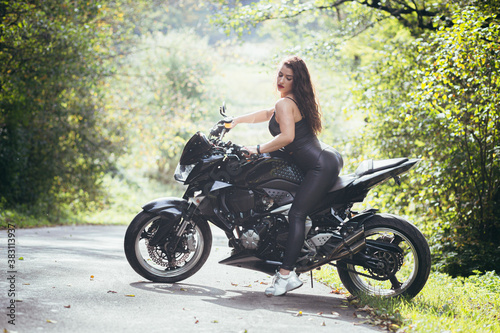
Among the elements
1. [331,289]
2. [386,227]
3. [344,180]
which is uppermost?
[344,180]

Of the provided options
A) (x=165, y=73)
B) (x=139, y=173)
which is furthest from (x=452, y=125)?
(x=139, y=173)

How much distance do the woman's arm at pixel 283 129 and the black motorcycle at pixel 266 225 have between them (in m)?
0.16

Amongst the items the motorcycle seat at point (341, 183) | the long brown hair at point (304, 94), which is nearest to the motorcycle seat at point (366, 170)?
the motorcycle seat at point (341, 183)

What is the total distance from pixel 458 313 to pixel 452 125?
4.03 metres

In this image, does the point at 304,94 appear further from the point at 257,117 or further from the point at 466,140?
the point at 466,140

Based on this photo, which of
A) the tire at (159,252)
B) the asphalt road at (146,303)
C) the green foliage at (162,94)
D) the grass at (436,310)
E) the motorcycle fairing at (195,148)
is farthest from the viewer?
the green foliage at (162,94)

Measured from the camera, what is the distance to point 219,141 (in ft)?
19.7

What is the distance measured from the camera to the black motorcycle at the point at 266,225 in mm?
5719

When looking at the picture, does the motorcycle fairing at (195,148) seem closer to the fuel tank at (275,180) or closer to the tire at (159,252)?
the fuel tank at (275,180)

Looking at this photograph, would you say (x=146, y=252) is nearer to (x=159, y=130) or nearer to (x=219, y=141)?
(x=219, y=141)

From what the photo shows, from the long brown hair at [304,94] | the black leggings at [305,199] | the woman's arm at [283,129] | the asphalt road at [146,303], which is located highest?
the long brown hair at [304,94]

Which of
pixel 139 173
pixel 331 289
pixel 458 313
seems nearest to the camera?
pixel 458 313

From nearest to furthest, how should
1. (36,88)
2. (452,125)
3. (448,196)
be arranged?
(452,125) < (448,196) < (36,88)

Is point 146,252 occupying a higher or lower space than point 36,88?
lower
